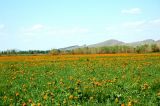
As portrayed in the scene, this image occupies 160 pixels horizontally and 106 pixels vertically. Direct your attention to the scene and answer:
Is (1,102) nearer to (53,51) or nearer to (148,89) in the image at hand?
(148,89)

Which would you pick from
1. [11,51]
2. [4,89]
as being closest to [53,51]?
Result: [11,51]

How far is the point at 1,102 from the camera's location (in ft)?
24.3

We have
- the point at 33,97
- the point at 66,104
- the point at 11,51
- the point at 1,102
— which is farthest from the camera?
the point at 11,51

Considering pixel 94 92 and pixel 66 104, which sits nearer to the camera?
pixel 66 104

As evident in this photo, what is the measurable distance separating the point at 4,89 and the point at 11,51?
267 feet

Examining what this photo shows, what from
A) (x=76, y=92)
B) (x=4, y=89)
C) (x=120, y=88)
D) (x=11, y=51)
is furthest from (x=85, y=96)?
(x=11, y=51)

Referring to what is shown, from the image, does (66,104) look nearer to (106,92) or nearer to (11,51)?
(106,92)

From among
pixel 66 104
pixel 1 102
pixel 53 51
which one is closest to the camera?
pixel 66 104

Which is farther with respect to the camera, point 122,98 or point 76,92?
point 76,92

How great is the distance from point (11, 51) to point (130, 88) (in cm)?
8285

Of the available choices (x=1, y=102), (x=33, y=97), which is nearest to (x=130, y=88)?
(x=33, y=97)

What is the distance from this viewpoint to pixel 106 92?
831 centimetres

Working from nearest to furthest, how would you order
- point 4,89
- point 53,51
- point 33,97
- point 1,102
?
point 1,102, point 33,97, point 4,89, point 53,51

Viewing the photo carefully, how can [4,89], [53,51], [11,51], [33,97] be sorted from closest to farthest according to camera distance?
[33,97] < [4,89] < [53,51] < [11,51]
